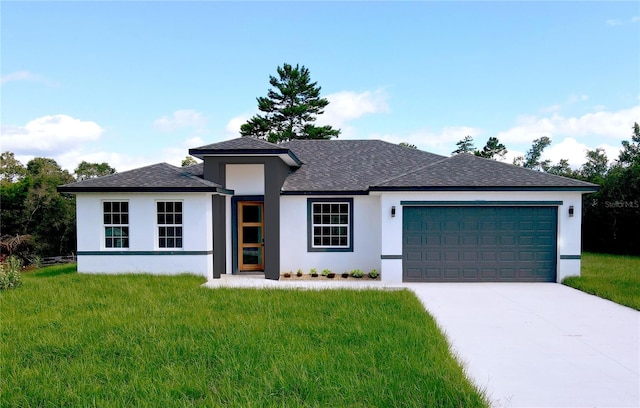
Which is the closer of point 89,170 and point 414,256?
point 414,256

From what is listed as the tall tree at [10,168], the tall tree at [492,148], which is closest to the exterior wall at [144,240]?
the tall tree at [492,148]

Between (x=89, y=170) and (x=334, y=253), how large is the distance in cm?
4132

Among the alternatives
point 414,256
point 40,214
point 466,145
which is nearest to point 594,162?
point 466,145

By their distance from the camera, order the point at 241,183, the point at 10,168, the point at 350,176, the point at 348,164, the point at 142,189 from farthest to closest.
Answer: the point at 10,168
the point at 348,164
the point at 350,176
the point at 241,183
the point at 142,189

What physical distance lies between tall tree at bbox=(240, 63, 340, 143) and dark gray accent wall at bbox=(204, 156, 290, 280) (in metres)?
22.6

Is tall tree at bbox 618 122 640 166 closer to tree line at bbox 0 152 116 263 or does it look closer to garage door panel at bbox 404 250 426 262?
garage door panel at bbox 404 250 426 262

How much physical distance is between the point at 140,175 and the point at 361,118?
21.7 m

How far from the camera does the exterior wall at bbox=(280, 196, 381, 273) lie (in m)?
13.0

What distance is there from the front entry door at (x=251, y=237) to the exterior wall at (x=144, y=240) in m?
1.57

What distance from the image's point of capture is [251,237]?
43.0ft

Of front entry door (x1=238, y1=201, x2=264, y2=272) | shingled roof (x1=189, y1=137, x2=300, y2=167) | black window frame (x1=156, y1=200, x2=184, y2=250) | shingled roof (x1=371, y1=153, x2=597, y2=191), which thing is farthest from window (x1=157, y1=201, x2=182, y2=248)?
shingled roof (x1=371, y1=153, x2=597, y2=191)

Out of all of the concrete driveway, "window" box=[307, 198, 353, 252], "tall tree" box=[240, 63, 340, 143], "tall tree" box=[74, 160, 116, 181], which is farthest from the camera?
"tall tree" box=[74, 160, 116, 181]

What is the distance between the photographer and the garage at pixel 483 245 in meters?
11.6

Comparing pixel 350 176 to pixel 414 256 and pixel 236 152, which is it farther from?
pixel 236 152
